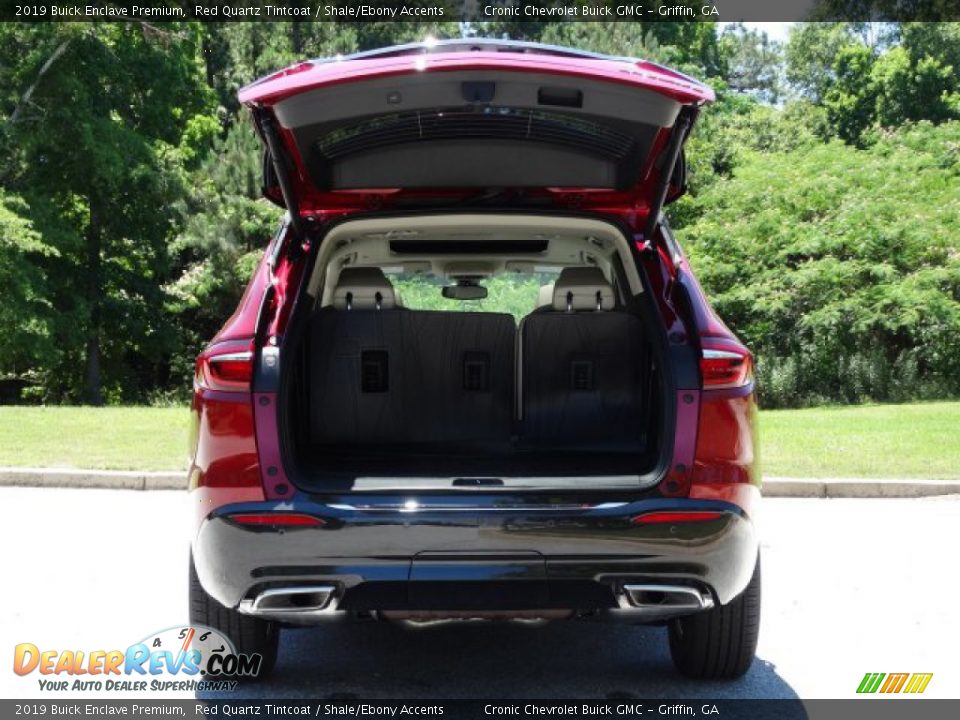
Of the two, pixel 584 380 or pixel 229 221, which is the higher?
pixel 584 380

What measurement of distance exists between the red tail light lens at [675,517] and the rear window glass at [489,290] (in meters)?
2.35

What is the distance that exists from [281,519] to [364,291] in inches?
64.2

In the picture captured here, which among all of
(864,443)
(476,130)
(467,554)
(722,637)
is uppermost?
(476,130)

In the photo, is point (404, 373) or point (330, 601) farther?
point (404, 373)

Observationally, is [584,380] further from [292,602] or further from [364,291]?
[292,602]

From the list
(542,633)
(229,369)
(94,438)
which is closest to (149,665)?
(229,369)

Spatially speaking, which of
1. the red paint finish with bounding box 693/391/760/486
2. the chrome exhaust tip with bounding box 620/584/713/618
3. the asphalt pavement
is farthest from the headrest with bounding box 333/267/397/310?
the chrome exhaust tip with bounding box 620/584/713/618

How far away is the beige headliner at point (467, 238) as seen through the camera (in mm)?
5059

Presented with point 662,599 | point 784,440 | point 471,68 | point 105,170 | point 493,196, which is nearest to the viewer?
point 471,68

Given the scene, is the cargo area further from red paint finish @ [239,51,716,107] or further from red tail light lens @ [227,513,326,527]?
red paint finish @ [239,51,716,107]

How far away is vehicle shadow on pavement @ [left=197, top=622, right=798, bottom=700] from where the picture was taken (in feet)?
16.1

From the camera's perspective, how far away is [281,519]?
169 inches

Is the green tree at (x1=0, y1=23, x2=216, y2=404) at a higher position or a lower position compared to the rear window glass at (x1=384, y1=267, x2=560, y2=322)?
lower

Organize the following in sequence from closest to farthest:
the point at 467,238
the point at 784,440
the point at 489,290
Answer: the point at 467,238, the point at 489,290, the point at 784,440
